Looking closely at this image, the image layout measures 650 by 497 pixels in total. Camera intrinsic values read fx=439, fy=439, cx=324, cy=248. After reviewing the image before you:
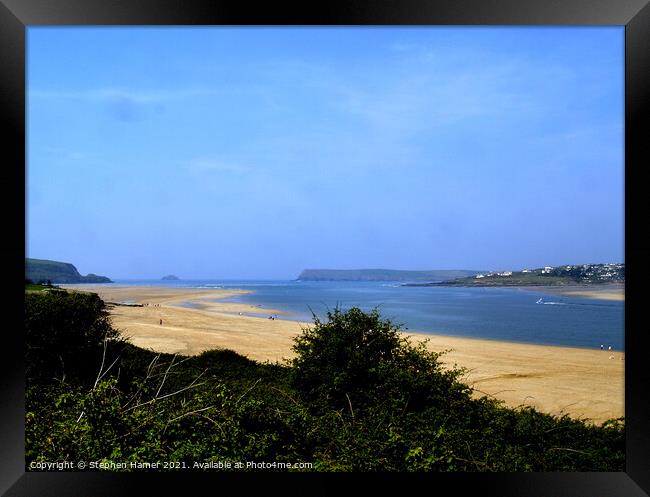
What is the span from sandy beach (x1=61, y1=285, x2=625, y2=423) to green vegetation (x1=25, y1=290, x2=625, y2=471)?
44cm

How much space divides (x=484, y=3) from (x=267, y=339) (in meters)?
4.04

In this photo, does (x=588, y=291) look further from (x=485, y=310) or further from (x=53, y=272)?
(x=53, y=272)

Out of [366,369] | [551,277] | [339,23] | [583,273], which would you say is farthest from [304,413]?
[583,273]

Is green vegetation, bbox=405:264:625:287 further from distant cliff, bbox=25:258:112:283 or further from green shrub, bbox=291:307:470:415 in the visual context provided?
distant cliff, bbox=25:258:112:283

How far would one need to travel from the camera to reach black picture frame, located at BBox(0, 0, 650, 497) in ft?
6.58

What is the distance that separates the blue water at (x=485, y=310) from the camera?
4.05 m

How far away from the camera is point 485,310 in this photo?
4.85 m

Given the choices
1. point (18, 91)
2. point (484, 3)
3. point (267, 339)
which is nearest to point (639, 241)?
point (484, 3)

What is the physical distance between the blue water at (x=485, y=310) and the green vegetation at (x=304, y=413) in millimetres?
647

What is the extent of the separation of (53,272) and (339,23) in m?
3.24

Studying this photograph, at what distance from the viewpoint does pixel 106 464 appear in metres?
2.23

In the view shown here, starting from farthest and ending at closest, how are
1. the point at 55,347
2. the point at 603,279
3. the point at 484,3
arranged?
the point at 603,279, the point at 55,347, the point at 484,3

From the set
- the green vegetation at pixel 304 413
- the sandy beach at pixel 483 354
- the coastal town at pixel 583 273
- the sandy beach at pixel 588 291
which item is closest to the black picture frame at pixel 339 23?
the green vegetation at pixel 304 413

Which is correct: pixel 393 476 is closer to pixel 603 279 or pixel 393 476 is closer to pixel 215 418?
pixel 215 418
